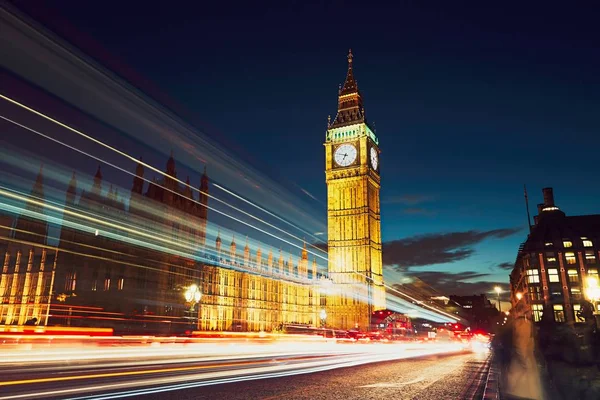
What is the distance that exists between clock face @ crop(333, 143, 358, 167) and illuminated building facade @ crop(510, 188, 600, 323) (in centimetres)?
3234

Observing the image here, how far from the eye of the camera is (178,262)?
202 ft

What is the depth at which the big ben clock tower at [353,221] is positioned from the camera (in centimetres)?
7419

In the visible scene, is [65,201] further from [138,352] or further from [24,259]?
[138,352]

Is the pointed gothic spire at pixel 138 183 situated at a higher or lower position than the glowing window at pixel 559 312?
higher

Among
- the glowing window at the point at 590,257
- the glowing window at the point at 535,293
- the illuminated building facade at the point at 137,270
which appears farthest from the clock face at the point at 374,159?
the glowing window at the point at 590,257

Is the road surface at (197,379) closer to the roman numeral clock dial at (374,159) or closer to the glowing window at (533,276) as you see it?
the glowing window at (533,276)

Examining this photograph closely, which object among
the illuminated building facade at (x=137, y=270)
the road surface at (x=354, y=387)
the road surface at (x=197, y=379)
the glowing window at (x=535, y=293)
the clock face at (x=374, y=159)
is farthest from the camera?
the clock face at (x=374, y=159)

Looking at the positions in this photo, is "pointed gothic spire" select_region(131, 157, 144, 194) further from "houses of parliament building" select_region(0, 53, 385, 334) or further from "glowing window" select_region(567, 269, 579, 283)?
"glowing window" select_region(567, 269, 579, 283)

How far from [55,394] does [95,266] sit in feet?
154

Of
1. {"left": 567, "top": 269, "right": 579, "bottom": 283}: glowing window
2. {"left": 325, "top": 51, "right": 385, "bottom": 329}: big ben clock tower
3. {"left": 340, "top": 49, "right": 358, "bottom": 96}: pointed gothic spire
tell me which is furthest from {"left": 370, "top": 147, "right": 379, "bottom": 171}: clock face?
{"left": 567, "top": 269, "right": 579, "bottom": 283}: glowing window

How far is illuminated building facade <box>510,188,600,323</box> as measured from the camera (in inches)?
2537

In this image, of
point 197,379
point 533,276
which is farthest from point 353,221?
point 197,379

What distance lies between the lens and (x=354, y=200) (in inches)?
3130

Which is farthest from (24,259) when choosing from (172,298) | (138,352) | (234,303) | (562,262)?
(562,262)
